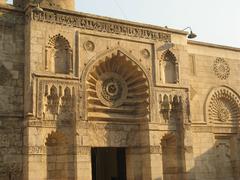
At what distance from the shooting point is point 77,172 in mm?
A: 10125

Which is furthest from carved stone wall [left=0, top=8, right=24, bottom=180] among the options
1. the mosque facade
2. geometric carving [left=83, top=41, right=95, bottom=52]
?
geometric carving [left=83, top=41, right=95, bottom=52]

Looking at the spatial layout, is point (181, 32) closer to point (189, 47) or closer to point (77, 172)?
point (189, 47)

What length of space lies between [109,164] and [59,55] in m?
5.43

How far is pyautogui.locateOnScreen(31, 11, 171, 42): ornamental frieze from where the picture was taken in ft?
35.1

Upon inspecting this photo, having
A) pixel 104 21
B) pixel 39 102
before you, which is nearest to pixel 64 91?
pixel 39 102

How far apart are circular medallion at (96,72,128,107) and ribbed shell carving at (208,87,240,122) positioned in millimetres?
3346

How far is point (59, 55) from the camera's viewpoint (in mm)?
10820

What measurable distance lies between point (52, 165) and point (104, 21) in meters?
4.34

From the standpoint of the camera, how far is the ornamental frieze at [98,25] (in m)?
10.7

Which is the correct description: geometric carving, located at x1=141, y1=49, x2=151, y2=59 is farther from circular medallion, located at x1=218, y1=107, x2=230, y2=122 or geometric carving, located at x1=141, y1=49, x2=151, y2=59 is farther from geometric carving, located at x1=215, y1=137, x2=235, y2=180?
geometric carving, located at x1=215, y1=137, x2=235, y2=180

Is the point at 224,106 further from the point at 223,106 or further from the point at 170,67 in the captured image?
the point at 170,67

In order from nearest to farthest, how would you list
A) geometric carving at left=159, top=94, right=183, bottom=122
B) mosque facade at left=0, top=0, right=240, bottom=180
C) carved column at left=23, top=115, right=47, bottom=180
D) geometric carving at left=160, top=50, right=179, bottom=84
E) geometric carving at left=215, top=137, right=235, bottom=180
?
carved column at left=23, top=115, right=47, bottom=180 < mosque facade at left=0, top=0, right=240, bottom=180 < geometric carving at left=159, top=94, right=183, bottom=122 < geometric carving at left=160, top=50, right=179, bottom=84 < geometric carving at left=215, top=137, right=235, bottom=180

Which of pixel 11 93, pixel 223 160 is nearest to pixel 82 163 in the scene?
pixel 11 93

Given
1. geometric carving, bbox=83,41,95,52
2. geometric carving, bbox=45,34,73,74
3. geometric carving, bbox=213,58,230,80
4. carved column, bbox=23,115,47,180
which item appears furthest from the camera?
geometric carving, bbox=213,58,230,80
